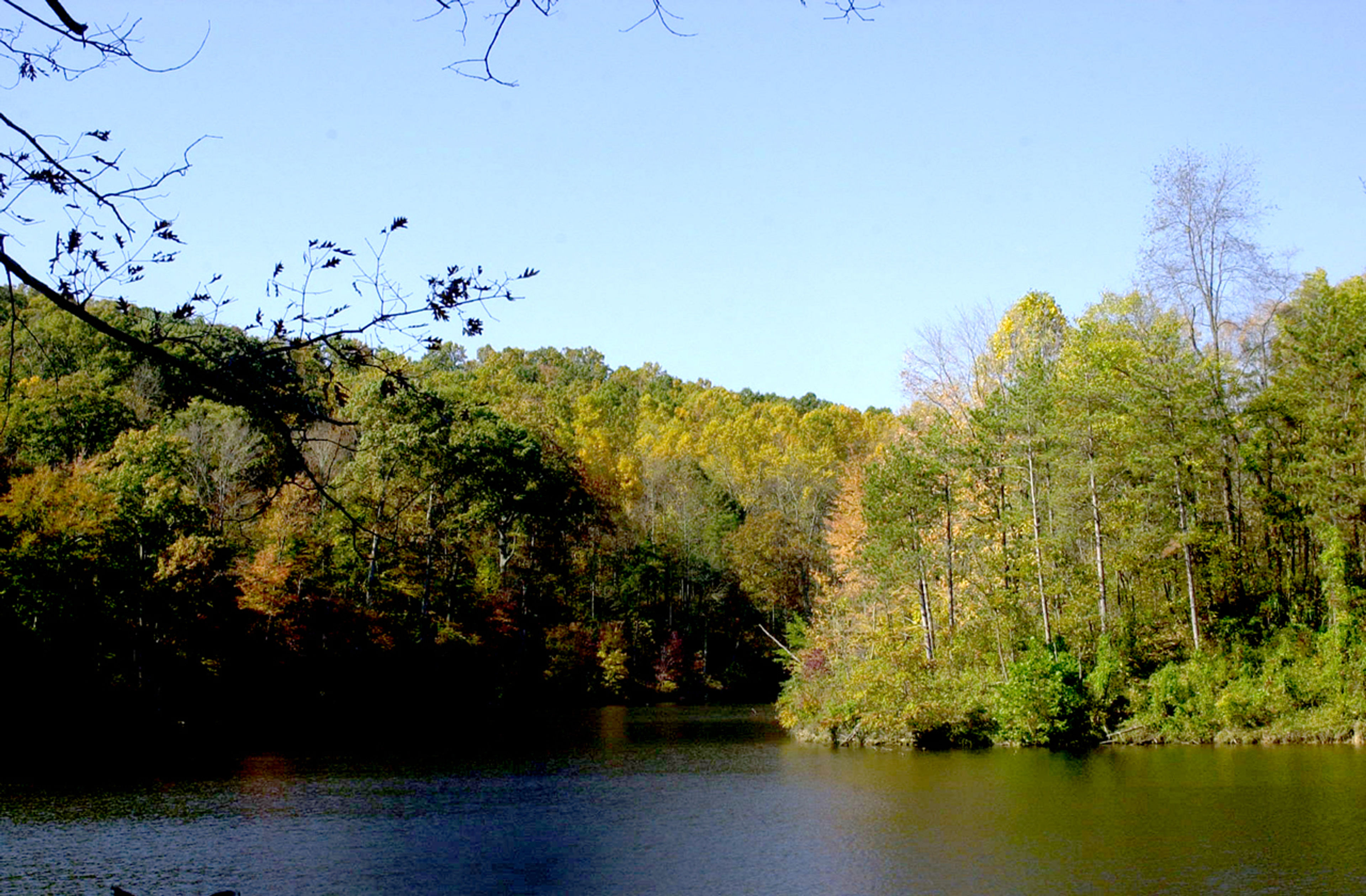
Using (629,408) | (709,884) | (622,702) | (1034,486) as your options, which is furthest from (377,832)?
(629,408)

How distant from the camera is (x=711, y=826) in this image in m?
15.6

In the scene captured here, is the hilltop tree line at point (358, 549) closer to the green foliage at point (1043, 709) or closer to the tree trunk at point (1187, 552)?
the green foliage at point (1043, 709)

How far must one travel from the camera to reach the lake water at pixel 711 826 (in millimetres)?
11969

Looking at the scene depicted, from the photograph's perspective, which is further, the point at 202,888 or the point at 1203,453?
the point at 1203,453

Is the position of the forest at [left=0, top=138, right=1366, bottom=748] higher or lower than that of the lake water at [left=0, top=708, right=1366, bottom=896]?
higher

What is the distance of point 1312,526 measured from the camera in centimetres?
2578

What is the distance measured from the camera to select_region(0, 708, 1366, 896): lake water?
12.0 meters

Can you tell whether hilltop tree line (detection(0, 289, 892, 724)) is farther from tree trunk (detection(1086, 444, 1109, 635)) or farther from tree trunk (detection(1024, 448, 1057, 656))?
tree trunk (detection(1086, 444, 1109, 635))

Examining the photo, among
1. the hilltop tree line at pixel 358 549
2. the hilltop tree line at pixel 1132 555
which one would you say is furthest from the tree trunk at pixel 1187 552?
the hilltop tree line at pixel 358 549

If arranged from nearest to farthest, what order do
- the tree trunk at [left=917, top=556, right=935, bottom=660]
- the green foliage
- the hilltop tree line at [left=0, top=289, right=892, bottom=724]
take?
the green foliage, the hilltop tree line at [left=0, top=289, right=892, bottom=724], the tree trunk at [left=917, top=556, right=935, bottom=660]

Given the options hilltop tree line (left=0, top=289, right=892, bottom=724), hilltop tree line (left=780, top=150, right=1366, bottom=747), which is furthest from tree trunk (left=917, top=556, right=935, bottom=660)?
hilltop tree line (left=0, top=289, right=892, bottom=724)

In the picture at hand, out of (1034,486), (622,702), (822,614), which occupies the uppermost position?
(1034,486)

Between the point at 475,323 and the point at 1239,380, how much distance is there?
30.0 meters

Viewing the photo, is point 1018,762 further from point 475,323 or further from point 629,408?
point 629,408
